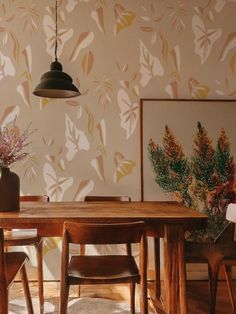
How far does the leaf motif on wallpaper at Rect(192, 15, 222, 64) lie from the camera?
3439 mm

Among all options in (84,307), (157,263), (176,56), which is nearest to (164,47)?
(176,56)

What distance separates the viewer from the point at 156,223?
1.89m

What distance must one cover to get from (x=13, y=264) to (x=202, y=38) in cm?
274

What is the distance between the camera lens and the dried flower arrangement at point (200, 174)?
11.0 feet

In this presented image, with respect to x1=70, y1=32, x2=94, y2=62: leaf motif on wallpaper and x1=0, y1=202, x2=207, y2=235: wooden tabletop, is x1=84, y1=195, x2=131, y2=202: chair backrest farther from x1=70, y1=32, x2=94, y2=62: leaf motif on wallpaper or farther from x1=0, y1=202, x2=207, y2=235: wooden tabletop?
x1=70, y1=32, x2=94, y2=62: leaf motif on wallpaper

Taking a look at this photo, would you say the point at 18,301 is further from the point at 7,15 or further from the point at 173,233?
the point at 7,15

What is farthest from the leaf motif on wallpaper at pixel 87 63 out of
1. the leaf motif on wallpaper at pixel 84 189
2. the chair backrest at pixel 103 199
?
the chair backrest at pixel 103 199

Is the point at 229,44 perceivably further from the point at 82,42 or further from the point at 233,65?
the point at 82,42

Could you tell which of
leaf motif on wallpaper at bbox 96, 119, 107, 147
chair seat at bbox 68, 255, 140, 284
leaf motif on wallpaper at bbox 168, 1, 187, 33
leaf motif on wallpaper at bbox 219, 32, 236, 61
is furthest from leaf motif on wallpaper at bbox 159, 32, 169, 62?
chair seat at bbox 68, 255, 140, 284

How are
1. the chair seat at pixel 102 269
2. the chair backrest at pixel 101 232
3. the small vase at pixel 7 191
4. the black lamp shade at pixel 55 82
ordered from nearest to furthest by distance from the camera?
the chair backrest at pixel 101 232 → the chair seat at pixel 102 269 → the small vase at pixel 7 191 → the black lamp shade at pixel 55 82

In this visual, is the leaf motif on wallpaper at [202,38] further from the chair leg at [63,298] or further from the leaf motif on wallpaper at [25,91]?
the chair leg at [63,298]

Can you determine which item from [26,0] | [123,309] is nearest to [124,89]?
[26,0]

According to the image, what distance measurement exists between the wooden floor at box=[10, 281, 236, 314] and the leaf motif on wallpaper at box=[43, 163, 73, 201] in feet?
2.67

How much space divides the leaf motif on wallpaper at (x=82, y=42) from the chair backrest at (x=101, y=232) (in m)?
2.16
